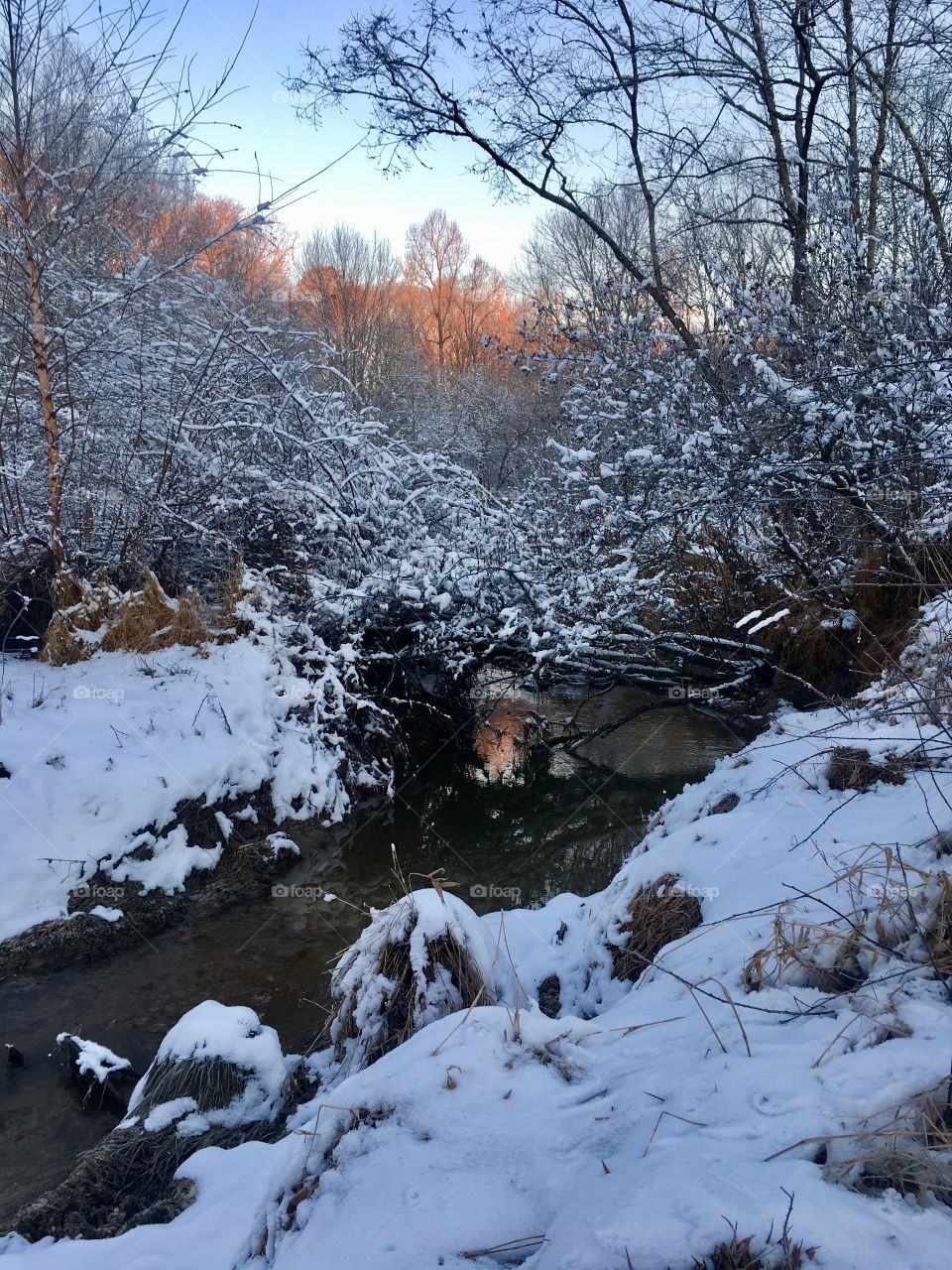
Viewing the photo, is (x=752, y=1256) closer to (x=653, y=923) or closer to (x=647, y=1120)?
(x=647, y=1120)

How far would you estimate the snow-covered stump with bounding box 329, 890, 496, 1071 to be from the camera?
9.70 ft

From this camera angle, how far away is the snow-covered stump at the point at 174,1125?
2.82 meters

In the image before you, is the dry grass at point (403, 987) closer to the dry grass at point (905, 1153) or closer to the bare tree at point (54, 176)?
the dry grass at point (905, 1153)

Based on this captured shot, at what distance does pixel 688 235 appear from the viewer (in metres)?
11.8

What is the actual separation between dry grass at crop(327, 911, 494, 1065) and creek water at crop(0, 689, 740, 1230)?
1.38 m

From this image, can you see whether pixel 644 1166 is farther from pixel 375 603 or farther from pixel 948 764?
pixel 375 603

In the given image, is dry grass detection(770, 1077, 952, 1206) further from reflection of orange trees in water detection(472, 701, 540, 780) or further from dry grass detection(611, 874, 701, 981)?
reflection of orange trees in water detection(472, 701, 540, 780)

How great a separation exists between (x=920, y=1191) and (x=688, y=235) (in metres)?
12.8

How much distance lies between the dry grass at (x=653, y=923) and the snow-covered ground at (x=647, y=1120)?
269 mm

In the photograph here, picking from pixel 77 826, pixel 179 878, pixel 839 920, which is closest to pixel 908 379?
pixel 839 920

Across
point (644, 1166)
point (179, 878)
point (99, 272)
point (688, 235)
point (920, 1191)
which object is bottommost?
point (179, 878)

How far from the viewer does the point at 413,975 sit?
3.02 m

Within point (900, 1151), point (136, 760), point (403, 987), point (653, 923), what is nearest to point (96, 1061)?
point (403, 987)

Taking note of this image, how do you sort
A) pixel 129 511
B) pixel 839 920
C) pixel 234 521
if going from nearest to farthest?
pixel 839 920 → pixel 129 511 → pixel 234 521
